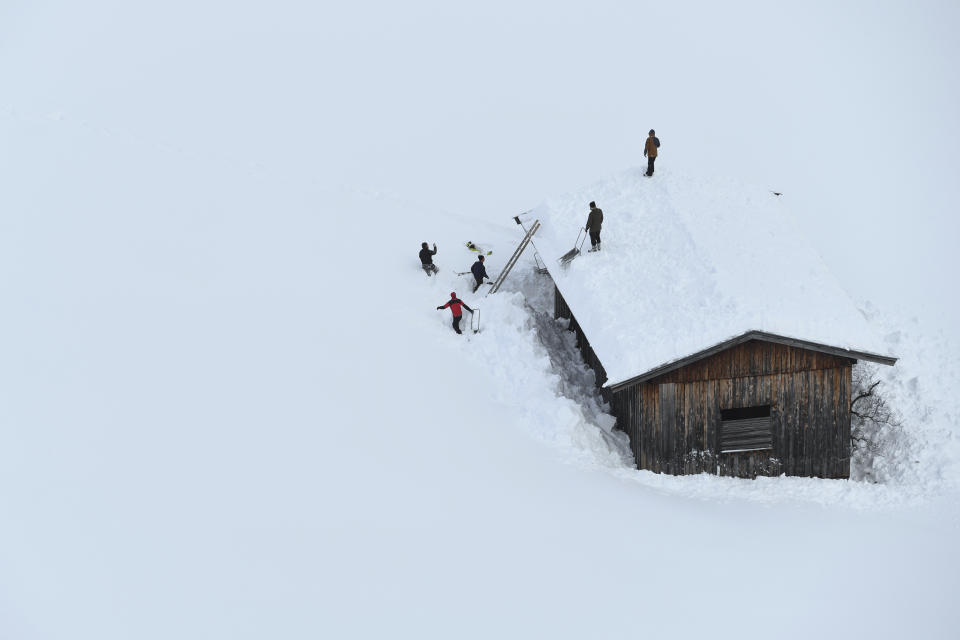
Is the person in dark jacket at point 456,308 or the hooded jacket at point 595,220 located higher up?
the hooded jacket at point 595,220

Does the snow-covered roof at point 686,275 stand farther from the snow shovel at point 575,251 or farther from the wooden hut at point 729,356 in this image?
the snow shovel at point 575,251

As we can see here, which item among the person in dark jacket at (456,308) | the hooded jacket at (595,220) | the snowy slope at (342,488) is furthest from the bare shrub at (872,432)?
the person in dark jacket at (456,308)

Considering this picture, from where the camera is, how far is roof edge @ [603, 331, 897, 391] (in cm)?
1583

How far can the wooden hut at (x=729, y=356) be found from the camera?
16.3m

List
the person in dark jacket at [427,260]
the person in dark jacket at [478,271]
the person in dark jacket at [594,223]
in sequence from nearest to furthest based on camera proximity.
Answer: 1. the person in dark jacket at [594,223]
2. the person in dark jacket at [478,271]
3. the person in dark jacket at [427,260]

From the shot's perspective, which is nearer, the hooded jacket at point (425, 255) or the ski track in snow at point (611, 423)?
the ski track in snow at point (611, 423)

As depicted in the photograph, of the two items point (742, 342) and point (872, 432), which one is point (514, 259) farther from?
point (872, 432)

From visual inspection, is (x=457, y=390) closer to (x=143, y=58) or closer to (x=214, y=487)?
(x=214, y=487)

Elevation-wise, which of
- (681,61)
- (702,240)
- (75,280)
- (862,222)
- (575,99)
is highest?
(681,61)

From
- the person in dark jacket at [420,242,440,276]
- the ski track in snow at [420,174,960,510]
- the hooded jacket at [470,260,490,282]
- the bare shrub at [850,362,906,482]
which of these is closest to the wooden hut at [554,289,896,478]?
the ski track in snow at [420,174,960,510]

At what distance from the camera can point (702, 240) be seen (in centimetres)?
1928

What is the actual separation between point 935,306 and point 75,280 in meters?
25.2

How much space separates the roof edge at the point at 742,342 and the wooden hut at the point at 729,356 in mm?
23

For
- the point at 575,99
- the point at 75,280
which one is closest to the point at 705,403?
the point at 75,280
